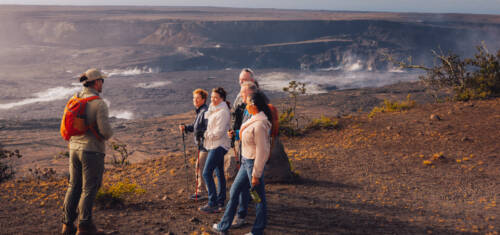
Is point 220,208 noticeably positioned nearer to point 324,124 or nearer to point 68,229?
point 68,229

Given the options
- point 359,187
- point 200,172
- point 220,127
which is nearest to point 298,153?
point 359,187

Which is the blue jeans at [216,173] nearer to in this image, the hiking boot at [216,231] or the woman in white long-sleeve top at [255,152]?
the hiking boot at [216,231]

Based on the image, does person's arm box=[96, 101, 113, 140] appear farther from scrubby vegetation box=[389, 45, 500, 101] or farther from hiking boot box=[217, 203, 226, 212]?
scrubby vegetation box=[389, 45, 500, 101]

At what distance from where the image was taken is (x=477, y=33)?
73500 mm

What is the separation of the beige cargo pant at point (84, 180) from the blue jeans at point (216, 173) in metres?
1.12

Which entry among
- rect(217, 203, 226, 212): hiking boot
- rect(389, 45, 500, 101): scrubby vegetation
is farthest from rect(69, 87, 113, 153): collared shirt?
rect(389, 45, 500, 101): scrubby vegetation

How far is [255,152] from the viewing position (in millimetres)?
3434

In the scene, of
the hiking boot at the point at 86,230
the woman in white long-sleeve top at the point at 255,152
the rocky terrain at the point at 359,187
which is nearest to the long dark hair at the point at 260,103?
the woman in white long-sleeve top at the point at 255,152

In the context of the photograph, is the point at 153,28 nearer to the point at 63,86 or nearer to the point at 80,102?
the point at 63,86

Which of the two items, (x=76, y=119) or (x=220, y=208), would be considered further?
(x=220, y=208)

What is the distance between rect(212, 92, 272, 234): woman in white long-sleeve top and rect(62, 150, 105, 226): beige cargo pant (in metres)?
1.23

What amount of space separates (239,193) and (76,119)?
5.21 ft

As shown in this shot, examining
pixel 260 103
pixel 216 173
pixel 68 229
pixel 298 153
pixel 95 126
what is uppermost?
pixel 260 103

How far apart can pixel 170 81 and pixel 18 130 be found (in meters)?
24.5
